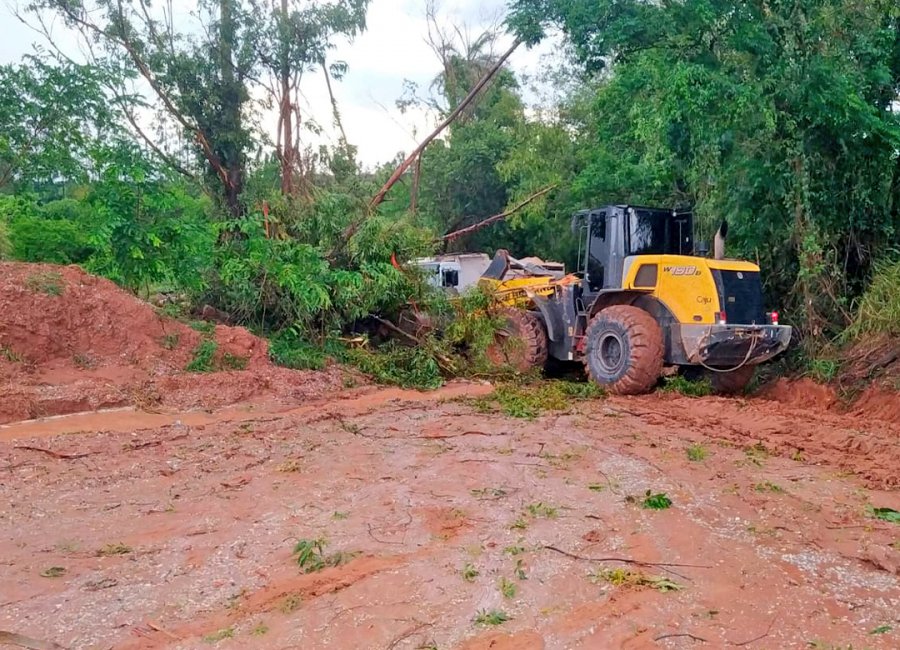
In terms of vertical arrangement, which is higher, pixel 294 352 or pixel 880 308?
pixel 880 308

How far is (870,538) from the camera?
15.6ft

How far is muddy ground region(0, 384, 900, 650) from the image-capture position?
12.1 ft

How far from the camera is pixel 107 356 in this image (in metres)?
10.5

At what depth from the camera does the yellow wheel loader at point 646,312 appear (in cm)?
1010

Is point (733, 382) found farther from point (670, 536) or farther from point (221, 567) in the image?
point (221, 567)

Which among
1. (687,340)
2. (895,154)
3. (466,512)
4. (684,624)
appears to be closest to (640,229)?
(687,340)

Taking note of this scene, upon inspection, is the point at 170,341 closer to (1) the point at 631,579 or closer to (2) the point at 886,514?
(1) the point at 631,579


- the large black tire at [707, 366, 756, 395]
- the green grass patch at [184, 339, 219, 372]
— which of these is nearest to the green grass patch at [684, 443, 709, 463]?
the large black tire at [707, 366, 756, 395]

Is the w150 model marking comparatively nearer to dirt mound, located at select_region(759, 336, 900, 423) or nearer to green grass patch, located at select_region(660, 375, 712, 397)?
green grass patch, located at select_region(660, 375, 712, 397)

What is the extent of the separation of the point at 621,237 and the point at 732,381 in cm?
252

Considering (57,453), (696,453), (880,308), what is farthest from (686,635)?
(880,308)

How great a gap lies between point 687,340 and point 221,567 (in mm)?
7167

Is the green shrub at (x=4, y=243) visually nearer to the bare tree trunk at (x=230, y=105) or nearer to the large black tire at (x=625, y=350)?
the bare tree trunk at (x=230, y=105)

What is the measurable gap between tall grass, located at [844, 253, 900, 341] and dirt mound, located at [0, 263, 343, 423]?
710cm
